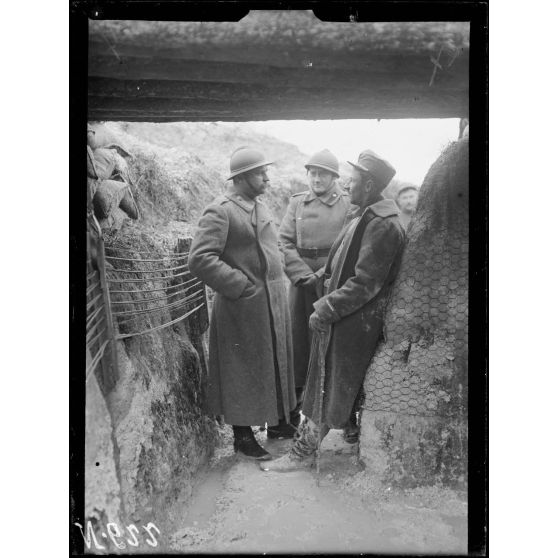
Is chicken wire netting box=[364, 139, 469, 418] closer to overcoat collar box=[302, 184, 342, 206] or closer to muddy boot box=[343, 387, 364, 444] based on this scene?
muddy boot box=[343, 387, 364, 444]

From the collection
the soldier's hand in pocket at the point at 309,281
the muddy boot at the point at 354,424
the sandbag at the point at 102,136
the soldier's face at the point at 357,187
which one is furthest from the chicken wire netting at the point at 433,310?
the sandbag at the point at 102,136

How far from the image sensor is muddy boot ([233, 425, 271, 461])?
3.54 metres

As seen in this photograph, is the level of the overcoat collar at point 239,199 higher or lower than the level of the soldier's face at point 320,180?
lower

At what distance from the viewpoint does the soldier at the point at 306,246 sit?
3.64 metres

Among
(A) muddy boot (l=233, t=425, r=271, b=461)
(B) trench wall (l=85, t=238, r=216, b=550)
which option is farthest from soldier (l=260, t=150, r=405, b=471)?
(B) trench wall (l=85, t=238, r=216, b=550)

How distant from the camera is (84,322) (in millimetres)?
2543

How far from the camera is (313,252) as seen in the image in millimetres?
3756

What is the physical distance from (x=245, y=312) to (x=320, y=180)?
91cm

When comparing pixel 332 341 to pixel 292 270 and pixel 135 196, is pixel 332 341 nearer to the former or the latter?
pixel 292 270

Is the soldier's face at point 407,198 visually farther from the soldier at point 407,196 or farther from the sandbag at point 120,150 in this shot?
the sandbag at point 120,150

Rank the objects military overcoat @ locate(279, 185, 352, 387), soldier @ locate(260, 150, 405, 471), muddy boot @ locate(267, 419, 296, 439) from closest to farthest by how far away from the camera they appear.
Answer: soldier @ locate(260, 150, 405, 471), military overcoat @ locate(279, 185, 352, 387), muddy boot @ locate(267, 419, 296, 439)

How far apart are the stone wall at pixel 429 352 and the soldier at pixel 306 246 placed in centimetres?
70

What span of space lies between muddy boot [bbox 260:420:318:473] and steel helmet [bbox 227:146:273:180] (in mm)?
1583

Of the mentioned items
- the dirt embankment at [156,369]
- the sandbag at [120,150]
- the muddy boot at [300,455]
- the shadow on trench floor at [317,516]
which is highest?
the sandbag at [120,150]
